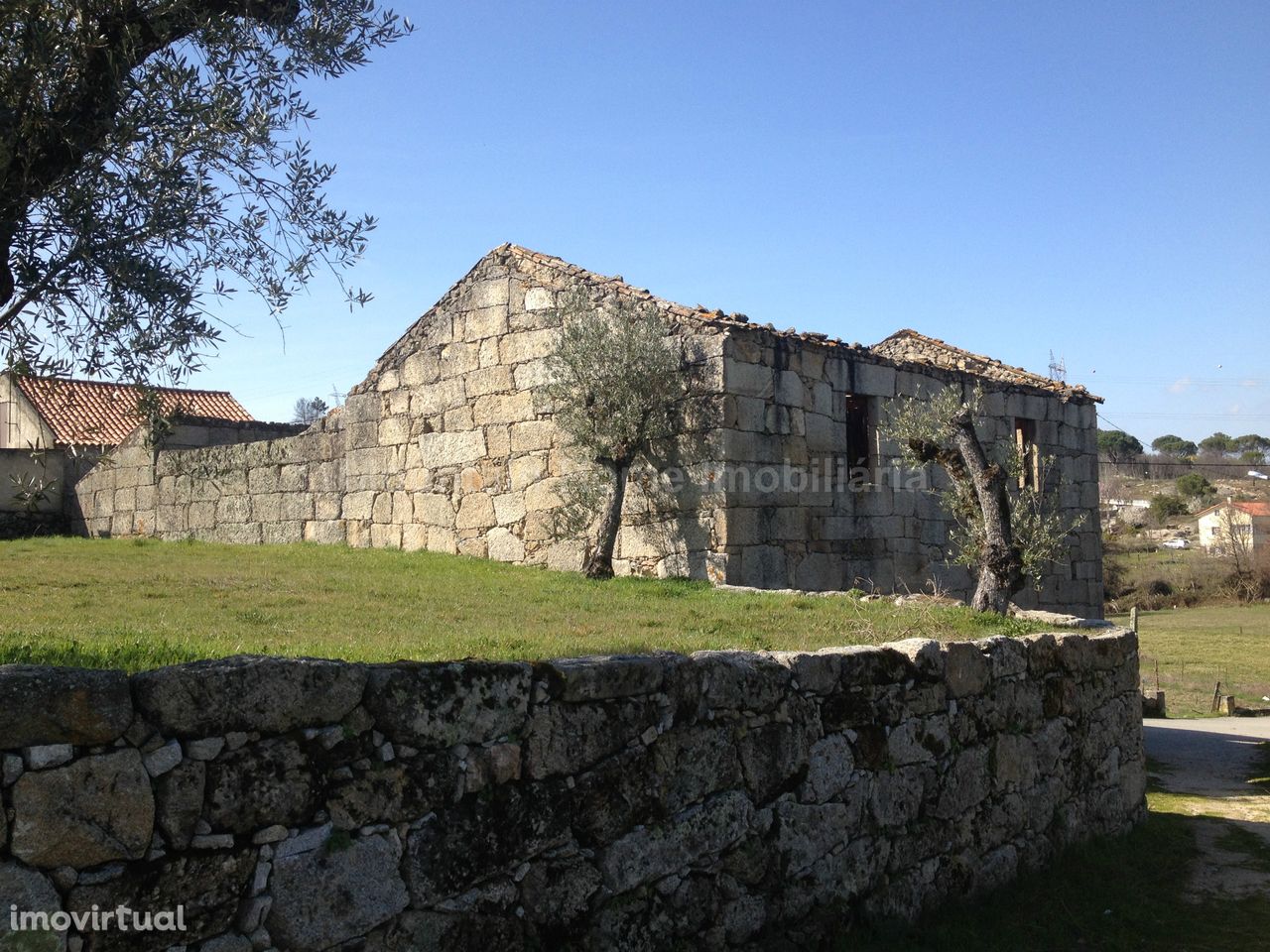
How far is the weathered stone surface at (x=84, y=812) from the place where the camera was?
2953 mm

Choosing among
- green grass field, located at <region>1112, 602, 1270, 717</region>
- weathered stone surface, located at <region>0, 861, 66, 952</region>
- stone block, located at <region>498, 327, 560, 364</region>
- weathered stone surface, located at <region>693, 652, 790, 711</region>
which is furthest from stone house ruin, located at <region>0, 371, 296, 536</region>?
green grass field, located at <region>1112, 602, 1270, 717</region>

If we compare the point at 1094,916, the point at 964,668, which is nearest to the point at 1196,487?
the point at 1094,916

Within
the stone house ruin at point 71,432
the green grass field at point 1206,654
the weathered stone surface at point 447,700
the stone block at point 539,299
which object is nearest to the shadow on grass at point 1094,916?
the weathered stone surface at point 447,700

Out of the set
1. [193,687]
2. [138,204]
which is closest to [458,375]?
[138,204]

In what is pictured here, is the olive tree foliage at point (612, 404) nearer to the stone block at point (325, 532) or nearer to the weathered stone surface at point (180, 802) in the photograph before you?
the stone block at point (325, 532)

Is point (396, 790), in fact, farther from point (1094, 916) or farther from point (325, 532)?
point (325, 532)

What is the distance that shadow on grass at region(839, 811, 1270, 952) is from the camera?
5.89 metres

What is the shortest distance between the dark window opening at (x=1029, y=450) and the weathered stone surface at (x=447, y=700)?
13839mm

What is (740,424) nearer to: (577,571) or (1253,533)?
(577,571)

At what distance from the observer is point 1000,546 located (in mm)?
10031

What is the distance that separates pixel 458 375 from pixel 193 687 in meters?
11.2

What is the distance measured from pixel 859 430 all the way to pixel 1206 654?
59.0 feet

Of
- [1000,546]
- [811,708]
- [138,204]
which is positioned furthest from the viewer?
[1000,546]

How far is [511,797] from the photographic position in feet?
13.4
